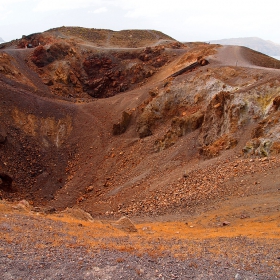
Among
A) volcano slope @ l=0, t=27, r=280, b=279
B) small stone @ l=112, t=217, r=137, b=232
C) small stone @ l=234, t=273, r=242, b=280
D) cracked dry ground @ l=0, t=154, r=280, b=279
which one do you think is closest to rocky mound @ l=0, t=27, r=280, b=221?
volcano slope @ l=0, t=27, r=280, b=279

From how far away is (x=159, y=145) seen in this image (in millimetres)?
23812

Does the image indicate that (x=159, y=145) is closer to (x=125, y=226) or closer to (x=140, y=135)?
(x=140, y=135)

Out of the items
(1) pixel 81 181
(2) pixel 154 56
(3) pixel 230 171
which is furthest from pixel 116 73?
(3) pixel 230 171

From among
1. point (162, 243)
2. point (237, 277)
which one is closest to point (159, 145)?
point (162, 243)

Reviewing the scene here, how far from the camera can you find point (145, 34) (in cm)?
5853

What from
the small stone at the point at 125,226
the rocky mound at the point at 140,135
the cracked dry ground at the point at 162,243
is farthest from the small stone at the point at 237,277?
the rocky mound at the point at 140,135

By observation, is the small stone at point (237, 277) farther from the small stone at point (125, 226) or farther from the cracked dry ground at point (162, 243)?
the small stone at point (125, 226)

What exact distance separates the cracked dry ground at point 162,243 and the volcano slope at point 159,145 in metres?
0.10

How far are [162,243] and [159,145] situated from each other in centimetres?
1450

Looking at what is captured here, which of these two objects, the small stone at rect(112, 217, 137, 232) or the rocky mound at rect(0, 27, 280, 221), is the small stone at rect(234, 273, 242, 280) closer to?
the small stone at rect(112, 217, 137, 232)

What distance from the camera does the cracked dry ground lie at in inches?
296

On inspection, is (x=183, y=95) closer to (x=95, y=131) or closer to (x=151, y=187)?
(x=95, y=131)

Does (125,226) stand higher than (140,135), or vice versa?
(140,135)

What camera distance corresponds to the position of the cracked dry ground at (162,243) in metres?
7.51
